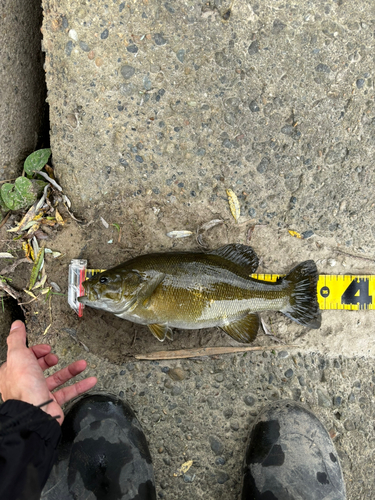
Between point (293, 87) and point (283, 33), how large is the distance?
0.48m

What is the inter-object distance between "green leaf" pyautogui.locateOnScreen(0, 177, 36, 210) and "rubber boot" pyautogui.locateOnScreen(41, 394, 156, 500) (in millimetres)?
1923

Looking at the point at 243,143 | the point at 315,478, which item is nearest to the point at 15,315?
the point at 243,143

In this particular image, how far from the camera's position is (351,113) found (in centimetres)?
337

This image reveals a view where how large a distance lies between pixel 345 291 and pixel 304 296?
1.74 feet

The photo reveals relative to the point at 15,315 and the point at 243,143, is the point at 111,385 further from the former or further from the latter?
the point at 243,143

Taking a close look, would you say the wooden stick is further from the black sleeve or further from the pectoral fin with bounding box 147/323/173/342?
the black sleeve

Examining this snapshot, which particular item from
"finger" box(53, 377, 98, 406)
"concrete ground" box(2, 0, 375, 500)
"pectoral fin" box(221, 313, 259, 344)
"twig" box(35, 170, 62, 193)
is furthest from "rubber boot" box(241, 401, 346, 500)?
"twig" box(35, 170, 62, 193)

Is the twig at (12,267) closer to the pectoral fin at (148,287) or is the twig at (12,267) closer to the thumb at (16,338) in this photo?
the thumb at (16,338)

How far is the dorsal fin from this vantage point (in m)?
3.16

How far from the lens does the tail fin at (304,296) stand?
3195mm

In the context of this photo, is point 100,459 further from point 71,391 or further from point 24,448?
point 24,448

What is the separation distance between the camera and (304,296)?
126 inches

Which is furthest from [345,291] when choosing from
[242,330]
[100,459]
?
[100,459]

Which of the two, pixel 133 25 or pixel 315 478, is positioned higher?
pixel 133 25
